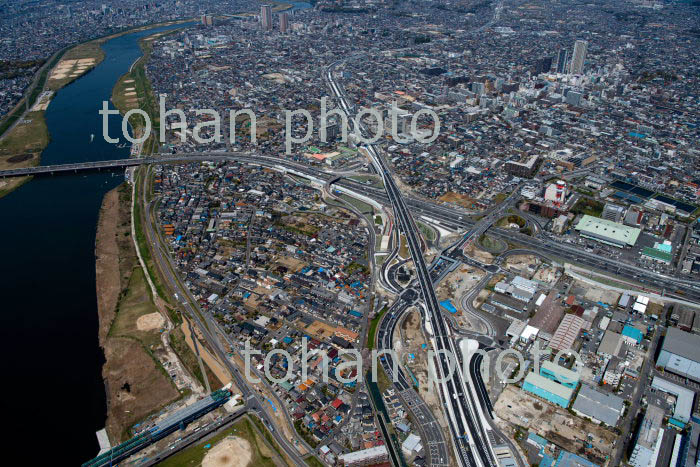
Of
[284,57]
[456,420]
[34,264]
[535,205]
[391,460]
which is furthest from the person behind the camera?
[284,57]

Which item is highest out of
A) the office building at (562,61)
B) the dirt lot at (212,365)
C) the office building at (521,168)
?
the office building at (562,61)

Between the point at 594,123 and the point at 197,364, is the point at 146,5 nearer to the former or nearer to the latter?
the point at 594,123

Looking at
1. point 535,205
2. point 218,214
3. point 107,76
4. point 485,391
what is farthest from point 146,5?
point 485,391

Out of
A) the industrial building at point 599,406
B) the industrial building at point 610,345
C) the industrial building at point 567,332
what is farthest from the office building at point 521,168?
the industrial building at point 599,406

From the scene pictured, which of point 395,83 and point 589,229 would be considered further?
point 395,83

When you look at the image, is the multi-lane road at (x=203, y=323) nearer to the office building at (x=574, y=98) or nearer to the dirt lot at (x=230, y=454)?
the dirt lot at (x=230, y=454)

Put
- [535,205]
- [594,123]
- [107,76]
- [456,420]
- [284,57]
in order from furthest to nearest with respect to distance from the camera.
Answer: [284,57]
[107,76]
[594,123]
[535,205]
[456,420]

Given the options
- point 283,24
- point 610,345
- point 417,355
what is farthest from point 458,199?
point 283,24
